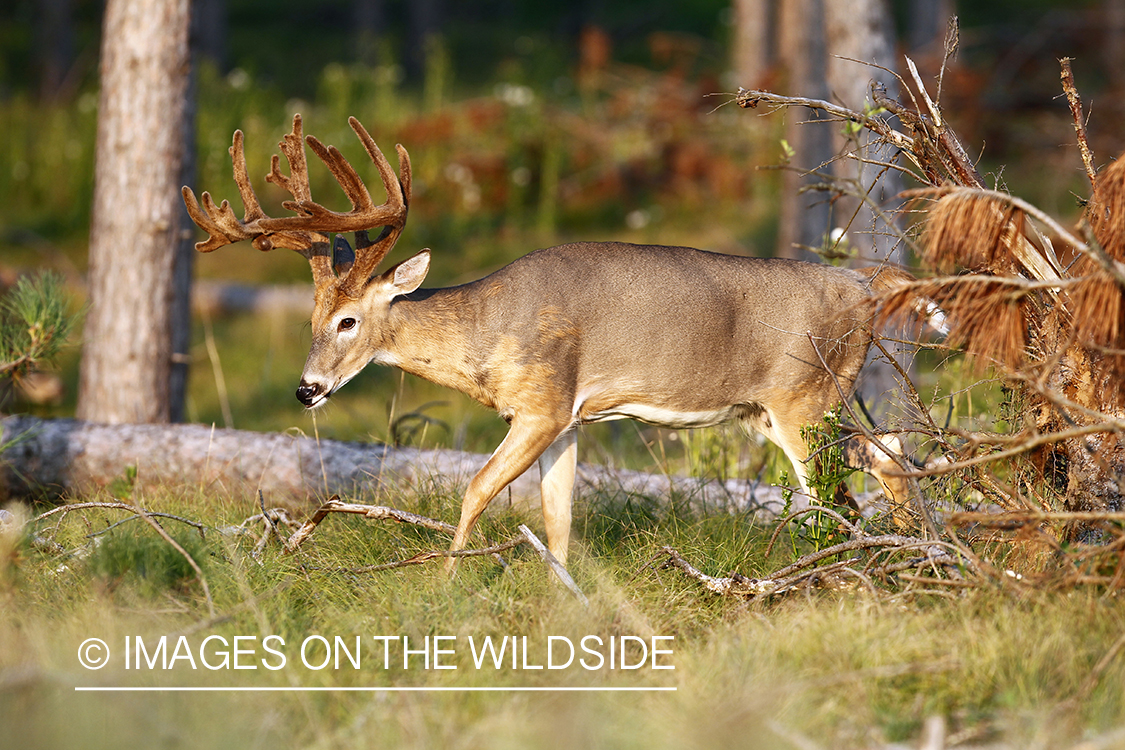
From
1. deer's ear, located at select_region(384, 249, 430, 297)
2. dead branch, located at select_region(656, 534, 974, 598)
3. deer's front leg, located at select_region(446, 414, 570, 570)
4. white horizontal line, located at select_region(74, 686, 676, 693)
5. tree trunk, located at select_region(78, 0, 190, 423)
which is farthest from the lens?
tree trunk, located at select_region(78, 0, 190, 423)

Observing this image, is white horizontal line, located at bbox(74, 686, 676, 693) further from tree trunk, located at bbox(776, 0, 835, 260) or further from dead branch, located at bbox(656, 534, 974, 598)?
tree trunk, located at bbox(776, 0, 835, 260)

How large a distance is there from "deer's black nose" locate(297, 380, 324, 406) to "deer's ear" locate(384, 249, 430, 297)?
529 millimetres

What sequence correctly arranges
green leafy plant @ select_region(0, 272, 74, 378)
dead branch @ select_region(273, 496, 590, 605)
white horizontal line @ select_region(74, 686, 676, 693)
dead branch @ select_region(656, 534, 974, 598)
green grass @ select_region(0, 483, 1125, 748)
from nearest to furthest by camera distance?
green grass @ select_region(0, 483, 1125, 748)
white horizontal line @ select_region(74, 686, 676, 693)
dead branch @ select_region(656, 534, 974, 598)
dead branch @ select_region(273, 496, 590, 605)
green leafy plant @ select_region(0, 272, 74, 378)

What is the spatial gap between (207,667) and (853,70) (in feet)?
19.4

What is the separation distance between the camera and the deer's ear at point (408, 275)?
15.8ft

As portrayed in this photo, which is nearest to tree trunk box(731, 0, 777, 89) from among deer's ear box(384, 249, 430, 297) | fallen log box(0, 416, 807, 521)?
fallen log box(0, 416, 807, 521)

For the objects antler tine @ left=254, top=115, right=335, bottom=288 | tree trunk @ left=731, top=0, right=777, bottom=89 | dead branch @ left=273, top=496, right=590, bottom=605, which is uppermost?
tree trunk @ left=731, top=0, right=777, bottom=89

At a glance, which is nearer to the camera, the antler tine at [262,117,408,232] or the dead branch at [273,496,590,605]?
the dead branch at [273,496,590,605]

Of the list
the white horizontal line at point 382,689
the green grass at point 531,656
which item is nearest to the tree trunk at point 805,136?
the green grass at point 531,656

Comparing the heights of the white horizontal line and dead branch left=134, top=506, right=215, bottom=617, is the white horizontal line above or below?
below

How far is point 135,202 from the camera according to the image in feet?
22.3

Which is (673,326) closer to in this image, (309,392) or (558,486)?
(558,486)

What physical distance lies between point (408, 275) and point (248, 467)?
1677mm

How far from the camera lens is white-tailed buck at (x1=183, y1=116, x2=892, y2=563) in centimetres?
471
